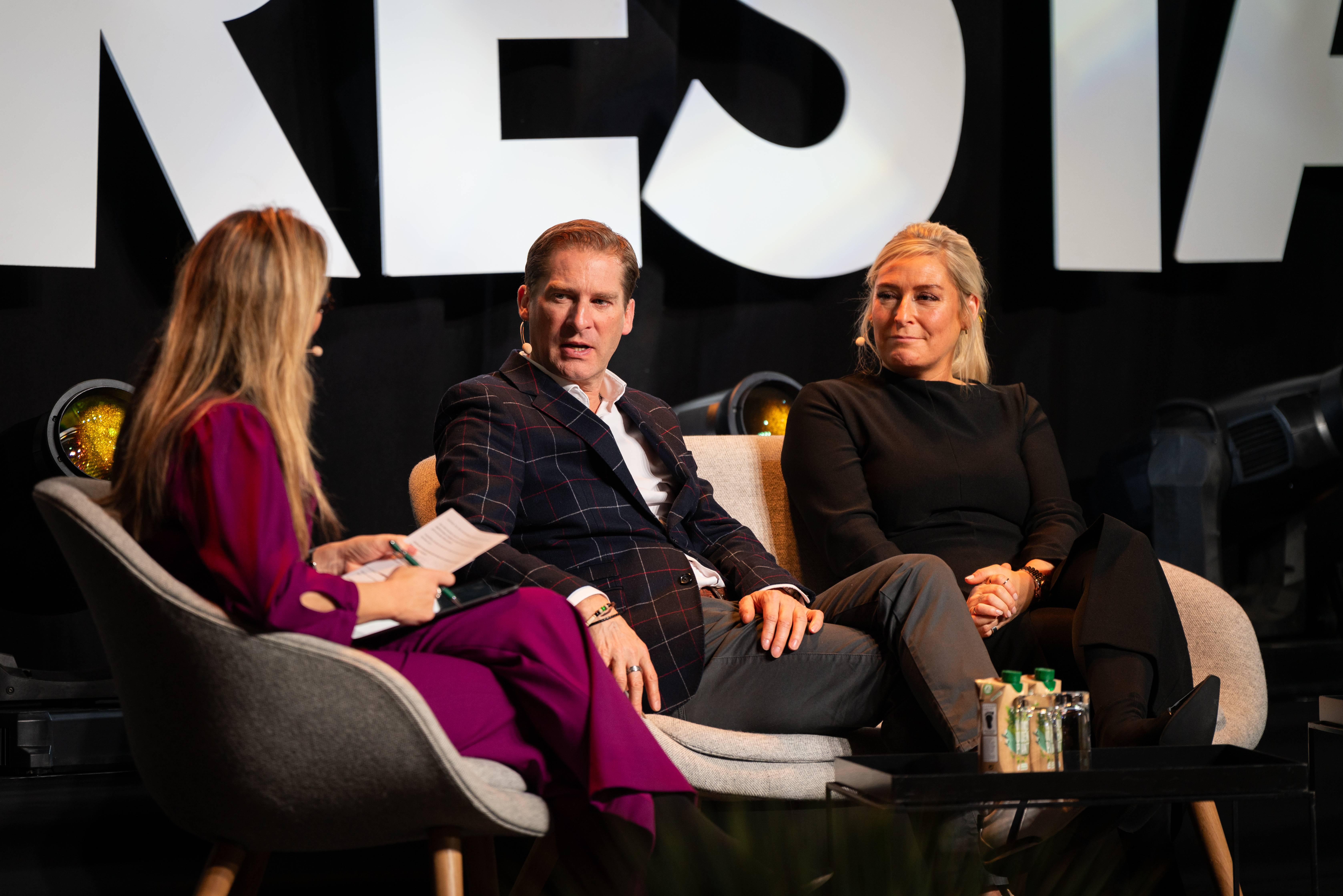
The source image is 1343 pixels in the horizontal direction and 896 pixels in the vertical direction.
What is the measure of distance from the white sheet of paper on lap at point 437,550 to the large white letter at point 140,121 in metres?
1.87

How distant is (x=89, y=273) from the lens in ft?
10.1

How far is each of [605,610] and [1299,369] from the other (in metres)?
2.99

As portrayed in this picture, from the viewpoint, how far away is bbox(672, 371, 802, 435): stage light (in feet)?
9.78

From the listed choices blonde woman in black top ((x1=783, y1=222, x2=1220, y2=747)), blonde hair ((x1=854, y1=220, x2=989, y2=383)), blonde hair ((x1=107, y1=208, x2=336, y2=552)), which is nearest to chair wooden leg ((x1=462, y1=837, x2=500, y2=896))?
blonde hair ((x1=107, y1=208, x2=336, y2=552))

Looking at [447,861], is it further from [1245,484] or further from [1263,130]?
[1263,130]

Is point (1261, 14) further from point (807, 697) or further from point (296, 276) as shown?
point (296, 276)

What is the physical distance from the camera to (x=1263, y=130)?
3771 millimetres

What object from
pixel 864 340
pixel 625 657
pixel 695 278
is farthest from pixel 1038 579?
pixel 695 278

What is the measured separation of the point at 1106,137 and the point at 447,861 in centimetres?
313

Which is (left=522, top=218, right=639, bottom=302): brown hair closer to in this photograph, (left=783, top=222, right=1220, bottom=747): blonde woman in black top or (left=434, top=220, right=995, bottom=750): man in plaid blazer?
(left=434, top=220, right=995, bottom=750): man in plaid blazer

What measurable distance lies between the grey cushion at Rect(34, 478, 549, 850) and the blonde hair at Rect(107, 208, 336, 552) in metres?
0.08

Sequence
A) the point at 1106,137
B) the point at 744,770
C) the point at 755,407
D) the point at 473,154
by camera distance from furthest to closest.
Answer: the point at 1106,137 → the point at 473,154 → the point at 755,407 → the point at 744,770

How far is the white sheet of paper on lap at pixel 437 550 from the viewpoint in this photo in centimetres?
145

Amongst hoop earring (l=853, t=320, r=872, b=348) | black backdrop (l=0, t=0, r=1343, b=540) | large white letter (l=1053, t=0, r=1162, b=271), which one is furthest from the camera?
large white letter (l=1053, t=0, r=1162, b=271)
